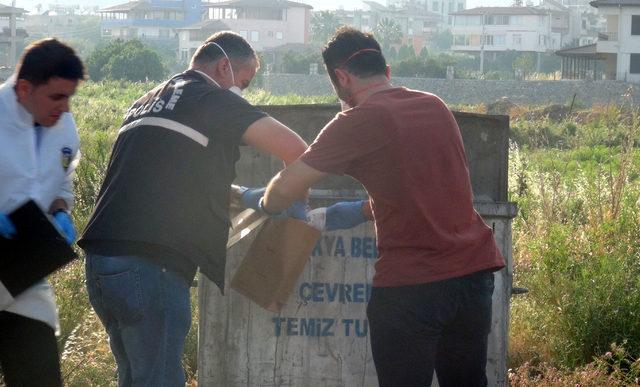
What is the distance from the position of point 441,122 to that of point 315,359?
1.56 metres

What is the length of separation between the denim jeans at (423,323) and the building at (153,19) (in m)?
128

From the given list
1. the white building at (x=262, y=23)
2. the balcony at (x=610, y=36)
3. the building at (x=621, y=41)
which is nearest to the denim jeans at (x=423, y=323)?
the building at (x=621, y=41)

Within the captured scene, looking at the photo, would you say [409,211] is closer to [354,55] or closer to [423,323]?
[423,323]

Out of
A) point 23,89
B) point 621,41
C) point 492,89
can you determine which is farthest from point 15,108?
point 621,41

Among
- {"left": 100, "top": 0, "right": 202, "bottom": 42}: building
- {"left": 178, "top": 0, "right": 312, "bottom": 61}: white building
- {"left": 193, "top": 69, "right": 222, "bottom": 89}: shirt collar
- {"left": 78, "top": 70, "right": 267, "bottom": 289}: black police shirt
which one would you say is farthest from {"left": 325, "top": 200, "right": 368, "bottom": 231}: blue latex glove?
{"left": 100, "top": 0, "right": 202, "bottom": 42}: building

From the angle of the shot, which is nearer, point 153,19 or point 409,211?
point 409,211

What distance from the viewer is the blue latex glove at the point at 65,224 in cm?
400

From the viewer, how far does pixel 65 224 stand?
4047mm

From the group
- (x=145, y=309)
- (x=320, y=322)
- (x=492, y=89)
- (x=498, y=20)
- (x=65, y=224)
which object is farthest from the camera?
(x=498, y=20)

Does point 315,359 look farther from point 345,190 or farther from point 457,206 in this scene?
point 457,206

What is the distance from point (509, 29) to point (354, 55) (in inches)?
4623

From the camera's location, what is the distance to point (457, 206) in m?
3.90

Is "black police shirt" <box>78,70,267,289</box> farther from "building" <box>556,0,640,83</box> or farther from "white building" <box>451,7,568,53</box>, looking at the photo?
"white building" <box>451,7,568,53</box>

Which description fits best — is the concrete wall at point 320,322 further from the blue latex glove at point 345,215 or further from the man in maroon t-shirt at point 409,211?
the man in maroon t-shirt at point 409,211
